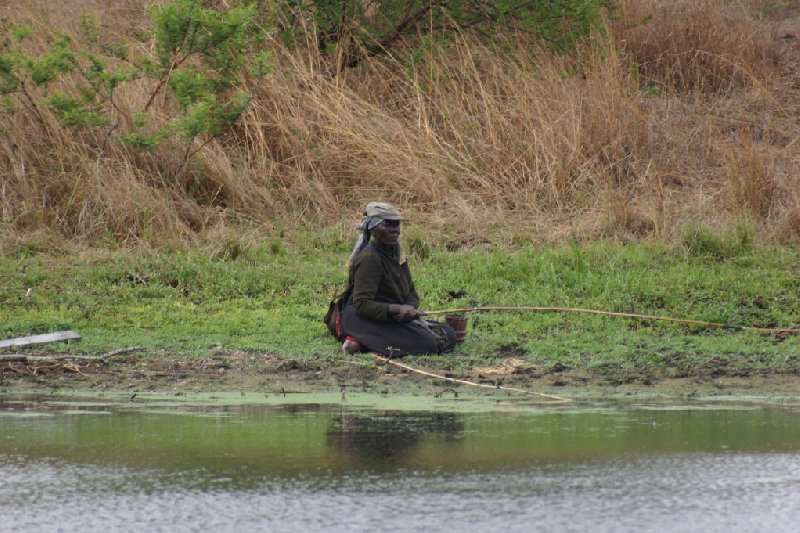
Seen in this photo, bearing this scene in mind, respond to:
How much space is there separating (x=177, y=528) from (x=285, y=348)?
454 cm

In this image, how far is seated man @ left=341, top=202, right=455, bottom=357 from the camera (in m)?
8.85

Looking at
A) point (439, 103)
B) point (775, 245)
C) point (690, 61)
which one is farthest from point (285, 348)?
point (690, 61)

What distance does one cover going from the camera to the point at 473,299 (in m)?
10.5

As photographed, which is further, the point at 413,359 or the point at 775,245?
the point at 775,245

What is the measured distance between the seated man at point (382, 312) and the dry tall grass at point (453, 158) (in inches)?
139

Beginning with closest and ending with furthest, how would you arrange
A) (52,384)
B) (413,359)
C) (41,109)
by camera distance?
(52,384) < (413,359) < (41,109)

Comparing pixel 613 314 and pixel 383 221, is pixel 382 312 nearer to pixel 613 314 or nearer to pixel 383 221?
pixel 383 221

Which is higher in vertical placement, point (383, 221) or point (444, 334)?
point (383, 221)

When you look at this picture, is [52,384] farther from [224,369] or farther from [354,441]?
→ [354,441]

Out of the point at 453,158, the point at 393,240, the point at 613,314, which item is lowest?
the point at 613,314

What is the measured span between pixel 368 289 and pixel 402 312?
303 mm

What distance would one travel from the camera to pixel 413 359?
8.74m

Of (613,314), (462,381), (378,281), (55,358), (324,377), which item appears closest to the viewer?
(462,381)

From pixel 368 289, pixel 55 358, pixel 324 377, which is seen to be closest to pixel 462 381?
pixel 324 377
